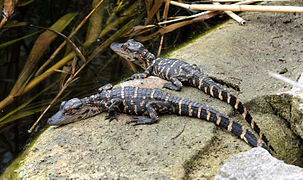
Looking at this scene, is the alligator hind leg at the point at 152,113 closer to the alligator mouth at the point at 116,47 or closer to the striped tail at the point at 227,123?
the striped tail at the point at 227,123

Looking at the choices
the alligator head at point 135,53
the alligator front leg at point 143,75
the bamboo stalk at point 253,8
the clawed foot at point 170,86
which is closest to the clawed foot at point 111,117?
the clawed foot at point 170,86

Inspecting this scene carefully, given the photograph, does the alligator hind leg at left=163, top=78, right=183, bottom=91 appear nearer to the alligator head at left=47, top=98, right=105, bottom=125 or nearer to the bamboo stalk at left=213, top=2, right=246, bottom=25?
the alligator head at left=47, top=98, right=105, bottom=125

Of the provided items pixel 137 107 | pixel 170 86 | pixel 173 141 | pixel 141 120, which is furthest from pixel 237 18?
pixel 173 141

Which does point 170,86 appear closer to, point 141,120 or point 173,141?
point 141,120

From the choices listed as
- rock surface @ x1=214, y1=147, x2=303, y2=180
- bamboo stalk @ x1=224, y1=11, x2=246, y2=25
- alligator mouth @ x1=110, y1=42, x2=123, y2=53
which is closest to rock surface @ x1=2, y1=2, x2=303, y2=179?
rock surface @ x1=214, y1=147, x2=303, y2=180

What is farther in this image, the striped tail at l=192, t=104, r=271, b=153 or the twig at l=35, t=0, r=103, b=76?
the twig at l=35, t=0, r=103, b=76

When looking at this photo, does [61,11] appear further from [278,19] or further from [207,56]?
[278,19]
